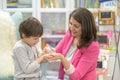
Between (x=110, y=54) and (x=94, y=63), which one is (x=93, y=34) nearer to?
(x=94, y=63)

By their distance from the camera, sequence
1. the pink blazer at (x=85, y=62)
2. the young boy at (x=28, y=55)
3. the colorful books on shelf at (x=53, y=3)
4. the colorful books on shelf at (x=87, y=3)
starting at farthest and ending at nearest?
1. the colorful books on shelf at (x=53, y=3)
2. the colorful books on shelf at (x=87, y=3)
3. the pink blazer at (x=85, y=62)
4. the young boy at (x=28, y=55)

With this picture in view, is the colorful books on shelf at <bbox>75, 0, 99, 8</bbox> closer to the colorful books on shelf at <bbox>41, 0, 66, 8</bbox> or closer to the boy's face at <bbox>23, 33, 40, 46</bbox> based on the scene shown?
the colorful books on shelf at <bbox>41, 0, 66, 8</bbox>

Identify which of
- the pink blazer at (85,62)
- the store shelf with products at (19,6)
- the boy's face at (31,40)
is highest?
the store shelf with products at (19,6)

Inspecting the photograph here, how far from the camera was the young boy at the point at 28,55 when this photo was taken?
1.62m

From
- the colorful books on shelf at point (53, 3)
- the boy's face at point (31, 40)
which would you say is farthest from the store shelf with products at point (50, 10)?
the boy's face at point (31, 40)

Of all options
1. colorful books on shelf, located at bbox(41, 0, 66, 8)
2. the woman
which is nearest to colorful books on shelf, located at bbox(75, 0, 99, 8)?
colorful books on shelf, located at bbox(41, 0, 66, 8)

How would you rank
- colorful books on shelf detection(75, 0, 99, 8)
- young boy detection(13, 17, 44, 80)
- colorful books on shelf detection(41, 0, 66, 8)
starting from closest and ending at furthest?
young boy detection(13, 17, 44, 80) → colorful books on shelf detection(75, 0, 99, 8) → colorful books on shelf detection(41, 0, 66, 8)

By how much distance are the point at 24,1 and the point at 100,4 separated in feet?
3.20

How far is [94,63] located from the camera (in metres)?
1.77

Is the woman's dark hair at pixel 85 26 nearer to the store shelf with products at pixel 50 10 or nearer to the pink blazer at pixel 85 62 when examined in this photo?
the pink blazer at pixel 85 62

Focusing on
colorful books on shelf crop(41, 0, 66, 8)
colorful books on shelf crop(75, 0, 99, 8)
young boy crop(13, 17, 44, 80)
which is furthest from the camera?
colorful books on shelf crop(41, 0, 66, 8)

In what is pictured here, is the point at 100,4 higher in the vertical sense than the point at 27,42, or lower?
higher

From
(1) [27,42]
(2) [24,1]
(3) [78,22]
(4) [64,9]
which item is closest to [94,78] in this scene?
(3) [78,22]

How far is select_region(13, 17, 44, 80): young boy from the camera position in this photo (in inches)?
63.8
